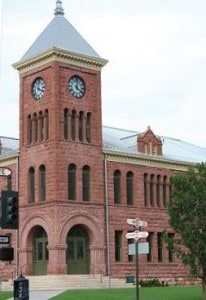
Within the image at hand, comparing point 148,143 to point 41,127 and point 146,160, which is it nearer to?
point 146,160

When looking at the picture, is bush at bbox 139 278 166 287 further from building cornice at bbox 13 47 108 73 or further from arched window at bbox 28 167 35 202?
building cornice at bbox 13 47 108 73

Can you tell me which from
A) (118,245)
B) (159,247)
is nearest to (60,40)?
(118,245)

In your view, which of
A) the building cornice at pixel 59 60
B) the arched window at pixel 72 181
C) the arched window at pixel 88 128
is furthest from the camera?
the arched window at pixel 88 128

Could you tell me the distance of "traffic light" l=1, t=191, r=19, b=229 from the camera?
880 inches

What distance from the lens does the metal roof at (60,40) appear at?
56.6m

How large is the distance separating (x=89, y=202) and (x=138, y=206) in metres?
5.69

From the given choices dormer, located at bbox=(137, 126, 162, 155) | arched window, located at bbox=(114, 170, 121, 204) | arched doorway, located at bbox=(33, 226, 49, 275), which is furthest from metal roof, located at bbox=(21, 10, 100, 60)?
arched doorway, located at bbox=(33, 226, 49, 275)

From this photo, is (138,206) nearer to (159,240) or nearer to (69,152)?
(159,240)

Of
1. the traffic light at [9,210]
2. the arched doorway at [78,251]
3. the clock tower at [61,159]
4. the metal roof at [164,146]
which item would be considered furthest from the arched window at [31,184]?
the traffic light at [9,210]

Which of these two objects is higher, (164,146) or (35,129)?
(164,146)

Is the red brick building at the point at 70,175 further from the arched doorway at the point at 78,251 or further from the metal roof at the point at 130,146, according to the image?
the metal roof at the point at 130,146

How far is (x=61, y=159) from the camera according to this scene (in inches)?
2136

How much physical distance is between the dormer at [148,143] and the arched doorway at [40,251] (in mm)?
11347

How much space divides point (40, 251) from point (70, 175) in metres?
6.52
